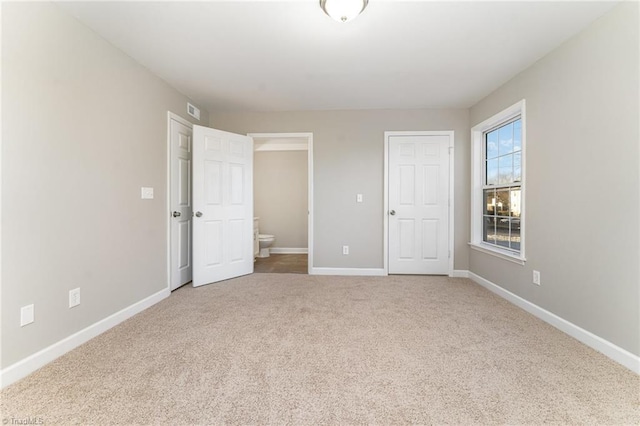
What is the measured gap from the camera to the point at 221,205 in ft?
11.8

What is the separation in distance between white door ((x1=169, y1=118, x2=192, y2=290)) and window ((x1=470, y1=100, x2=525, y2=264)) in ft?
12.1

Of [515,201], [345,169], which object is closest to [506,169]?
[515,201]

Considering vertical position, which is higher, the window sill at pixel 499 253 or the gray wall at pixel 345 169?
the gray wall at pixel 345 169

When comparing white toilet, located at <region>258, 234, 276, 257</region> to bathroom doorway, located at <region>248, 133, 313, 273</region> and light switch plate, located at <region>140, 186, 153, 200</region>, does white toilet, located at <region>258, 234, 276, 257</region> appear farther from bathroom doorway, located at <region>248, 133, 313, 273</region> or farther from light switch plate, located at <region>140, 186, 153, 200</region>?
light switch plate, located at <region>140, 186, 153, 200</region>

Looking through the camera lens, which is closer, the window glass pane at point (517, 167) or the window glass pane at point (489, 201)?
the window glass pane at point (517, 167)

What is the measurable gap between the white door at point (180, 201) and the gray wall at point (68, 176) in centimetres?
39

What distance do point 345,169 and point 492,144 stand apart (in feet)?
6.20

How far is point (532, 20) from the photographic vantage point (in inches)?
77.4

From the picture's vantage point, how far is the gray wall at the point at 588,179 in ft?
5.74

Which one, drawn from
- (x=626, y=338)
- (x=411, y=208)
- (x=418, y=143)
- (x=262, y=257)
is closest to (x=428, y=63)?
(x=418, y=143)

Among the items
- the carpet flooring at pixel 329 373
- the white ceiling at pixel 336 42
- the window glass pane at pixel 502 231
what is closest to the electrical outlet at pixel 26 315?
the carpet flooring at pixel 329 373

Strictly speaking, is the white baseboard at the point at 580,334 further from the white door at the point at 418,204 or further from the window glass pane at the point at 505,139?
the window glass pane at the point at 505,139

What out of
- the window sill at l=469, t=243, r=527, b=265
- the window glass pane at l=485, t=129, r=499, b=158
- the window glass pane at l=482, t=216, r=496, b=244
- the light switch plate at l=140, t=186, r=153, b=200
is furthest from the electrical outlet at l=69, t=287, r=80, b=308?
the window glass pane at l=485, t=129, r=499, b=158

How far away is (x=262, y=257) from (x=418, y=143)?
356cm
